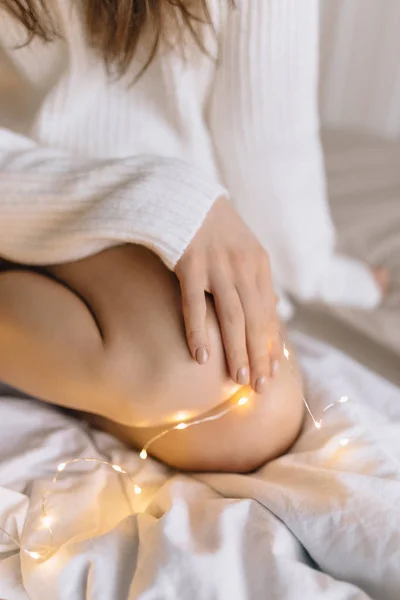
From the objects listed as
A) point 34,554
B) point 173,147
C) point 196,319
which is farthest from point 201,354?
point 173,147

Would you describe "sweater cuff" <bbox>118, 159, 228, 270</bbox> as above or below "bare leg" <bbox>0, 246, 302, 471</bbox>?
above

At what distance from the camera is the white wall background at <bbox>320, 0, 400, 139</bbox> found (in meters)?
1.30

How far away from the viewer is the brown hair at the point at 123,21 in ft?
2.47

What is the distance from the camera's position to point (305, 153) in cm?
93

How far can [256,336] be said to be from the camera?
67 cm

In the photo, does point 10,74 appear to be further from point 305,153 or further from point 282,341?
point 282,341

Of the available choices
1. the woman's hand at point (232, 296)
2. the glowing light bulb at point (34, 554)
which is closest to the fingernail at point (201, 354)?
the woman's hand at point (232, 296)

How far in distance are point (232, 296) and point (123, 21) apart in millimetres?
358

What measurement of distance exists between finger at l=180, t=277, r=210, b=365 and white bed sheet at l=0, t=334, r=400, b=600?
0.14m

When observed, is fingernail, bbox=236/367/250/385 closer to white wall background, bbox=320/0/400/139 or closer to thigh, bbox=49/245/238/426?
thigh, bbox=49/245/238/426

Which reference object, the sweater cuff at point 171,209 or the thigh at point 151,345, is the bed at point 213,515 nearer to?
the thigh at point 151,345

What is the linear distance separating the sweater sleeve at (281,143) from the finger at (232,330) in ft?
0.97

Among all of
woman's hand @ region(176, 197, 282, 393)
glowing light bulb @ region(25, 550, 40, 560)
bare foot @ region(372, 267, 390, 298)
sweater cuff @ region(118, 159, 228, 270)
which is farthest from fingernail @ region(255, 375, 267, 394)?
bare foot @ region(372, 267, 390, 298)

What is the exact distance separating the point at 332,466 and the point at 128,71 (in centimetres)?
56
